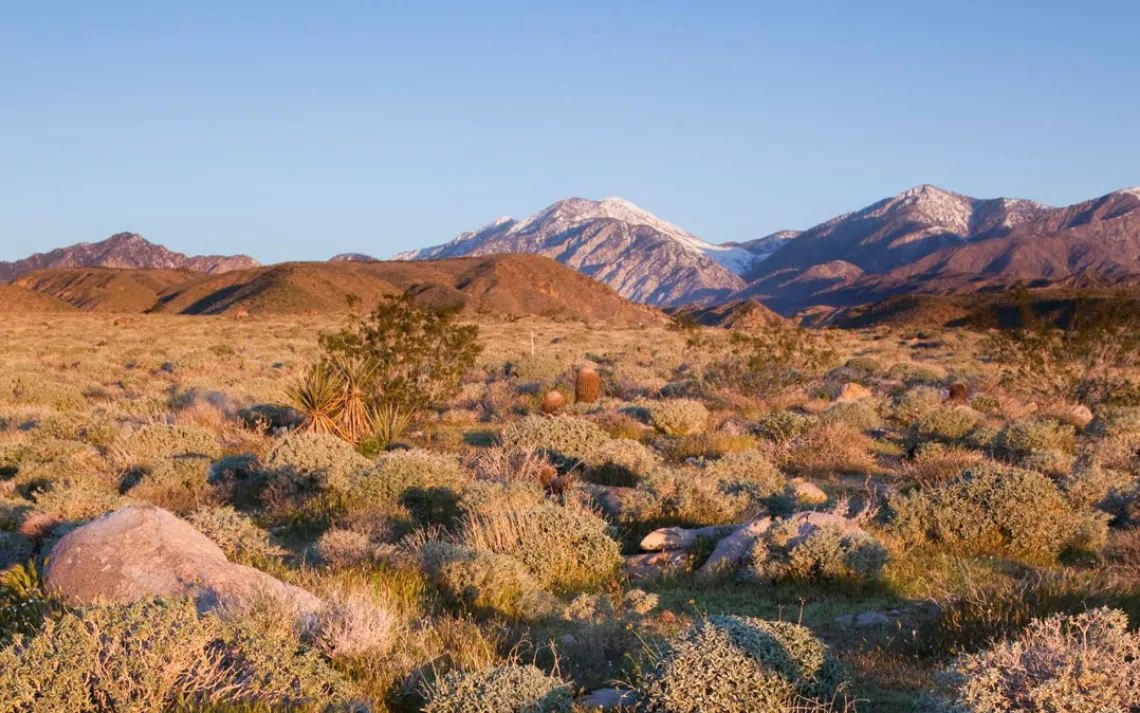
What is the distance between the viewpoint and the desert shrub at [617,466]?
1073 cm

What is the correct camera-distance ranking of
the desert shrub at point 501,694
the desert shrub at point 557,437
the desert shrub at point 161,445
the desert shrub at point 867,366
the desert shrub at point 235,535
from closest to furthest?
the desert shrub at point 501,694, the desert shrub at point 235,535, the desert shrub at point 161,445, the desert shrub at point 557,437, the desert shrub at point 867,366

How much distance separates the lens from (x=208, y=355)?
2694 cm

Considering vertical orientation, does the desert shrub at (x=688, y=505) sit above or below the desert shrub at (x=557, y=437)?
below

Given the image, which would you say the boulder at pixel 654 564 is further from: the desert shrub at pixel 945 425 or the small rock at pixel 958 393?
the small rock at pixel 958 393

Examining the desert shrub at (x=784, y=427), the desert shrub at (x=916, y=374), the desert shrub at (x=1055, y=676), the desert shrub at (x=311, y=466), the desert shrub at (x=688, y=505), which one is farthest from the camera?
the desert shrub at (x=916, y=374)

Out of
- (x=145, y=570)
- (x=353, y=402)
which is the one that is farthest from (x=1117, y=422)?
(x=145, y=570)

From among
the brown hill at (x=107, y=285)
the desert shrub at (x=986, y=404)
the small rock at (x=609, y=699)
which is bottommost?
the small rock at (x=609, y=699)

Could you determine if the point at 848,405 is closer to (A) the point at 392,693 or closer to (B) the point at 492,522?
(B) the point at 492,522

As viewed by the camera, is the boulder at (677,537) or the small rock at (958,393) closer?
the boulder at (677,537)

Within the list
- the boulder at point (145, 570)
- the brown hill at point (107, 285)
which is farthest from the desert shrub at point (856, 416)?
the brown hill at point (107, 285)

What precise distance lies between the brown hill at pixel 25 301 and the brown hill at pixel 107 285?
37450 millimetres

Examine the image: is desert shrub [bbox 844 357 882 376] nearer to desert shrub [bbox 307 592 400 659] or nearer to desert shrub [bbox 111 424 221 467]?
desert shrub [bbox 111 424 221 467]

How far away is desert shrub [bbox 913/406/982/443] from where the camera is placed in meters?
13.9

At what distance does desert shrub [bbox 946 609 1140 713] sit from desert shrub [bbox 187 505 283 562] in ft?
18.0
